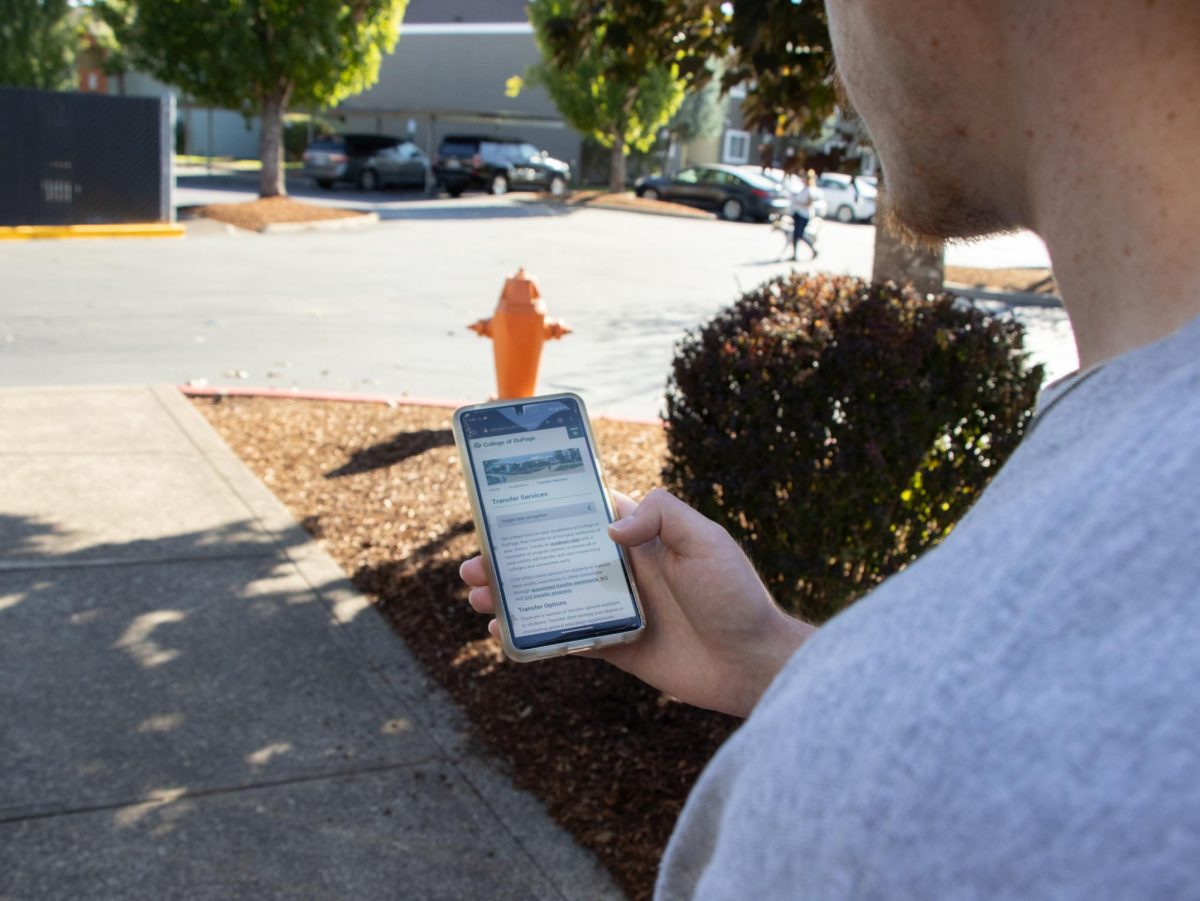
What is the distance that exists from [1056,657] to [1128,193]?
0.40 m

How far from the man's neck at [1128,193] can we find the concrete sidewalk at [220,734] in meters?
2.85

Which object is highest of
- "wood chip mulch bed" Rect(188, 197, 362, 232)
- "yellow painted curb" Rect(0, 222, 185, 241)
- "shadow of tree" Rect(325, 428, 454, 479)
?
"wood chip mulch bed" Rect(188, 197, 362, 232)

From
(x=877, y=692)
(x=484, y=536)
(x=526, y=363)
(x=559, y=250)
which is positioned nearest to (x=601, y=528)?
(x=484, y=536)

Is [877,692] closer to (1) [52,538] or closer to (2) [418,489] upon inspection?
(1) [52,538]

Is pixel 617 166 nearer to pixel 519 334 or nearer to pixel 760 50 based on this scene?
pixel 519 334

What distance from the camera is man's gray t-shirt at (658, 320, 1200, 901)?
48 centimetres

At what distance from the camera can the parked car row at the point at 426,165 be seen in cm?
3491

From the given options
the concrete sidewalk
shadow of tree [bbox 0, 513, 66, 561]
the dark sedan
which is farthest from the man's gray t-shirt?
the dark sedan

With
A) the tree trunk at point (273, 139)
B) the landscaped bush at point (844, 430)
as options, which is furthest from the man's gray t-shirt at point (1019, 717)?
the tree trunk at point (273, 139)

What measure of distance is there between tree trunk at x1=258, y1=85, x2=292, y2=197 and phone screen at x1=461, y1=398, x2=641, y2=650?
24546 millimetres

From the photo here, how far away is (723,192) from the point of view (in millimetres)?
34781

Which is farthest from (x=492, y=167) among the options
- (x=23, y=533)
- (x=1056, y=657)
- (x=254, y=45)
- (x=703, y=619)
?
(x=1056, y=657)

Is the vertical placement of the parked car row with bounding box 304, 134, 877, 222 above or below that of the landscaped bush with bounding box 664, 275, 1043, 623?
above

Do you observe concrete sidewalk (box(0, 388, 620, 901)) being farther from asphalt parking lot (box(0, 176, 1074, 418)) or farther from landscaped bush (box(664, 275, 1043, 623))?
asphalt parking lot (box(0, 176, 1074, 418))
